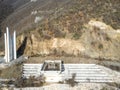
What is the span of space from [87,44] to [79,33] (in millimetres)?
1660

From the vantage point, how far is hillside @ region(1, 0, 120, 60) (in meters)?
38.8

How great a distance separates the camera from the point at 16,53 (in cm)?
3891

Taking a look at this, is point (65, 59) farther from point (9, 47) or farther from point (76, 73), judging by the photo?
point (9, 47)

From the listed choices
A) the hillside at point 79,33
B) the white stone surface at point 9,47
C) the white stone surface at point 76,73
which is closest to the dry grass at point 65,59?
the hillside at point 79,33

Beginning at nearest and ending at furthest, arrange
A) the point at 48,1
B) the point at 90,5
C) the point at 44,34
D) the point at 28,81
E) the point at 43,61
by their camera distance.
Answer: the point at 28,81 → the point at 43,61 → the point at 44,34 → the point at 90,5 → the point at 48,1

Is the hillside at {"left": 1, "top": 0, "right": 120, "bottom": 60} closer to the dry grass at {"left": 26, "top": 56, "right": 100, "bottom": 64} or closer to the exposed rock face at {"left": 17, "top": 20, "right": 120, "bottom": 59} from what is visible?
the exposed rock face at {"left": 17, "top": 20, "right": 120, "bottom": 59}

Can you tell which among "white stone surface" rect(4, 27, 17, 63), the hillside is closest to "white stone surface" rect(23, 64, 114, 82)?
"white stone surface" rect(4, 27, 17, 63)

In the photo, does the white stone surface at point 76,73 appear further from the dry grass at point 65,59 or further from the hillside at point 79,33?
the hillside at point 79,33

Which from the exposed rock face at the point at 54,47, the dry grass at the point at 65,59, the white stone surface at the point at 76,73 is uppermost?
the exposed rock face at the point at 54,47

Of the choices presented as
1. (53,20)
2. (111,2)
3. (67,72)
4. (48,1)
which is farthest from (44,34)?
(48,1)

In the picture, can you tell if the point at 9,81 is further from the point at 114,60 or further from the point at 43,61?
the point at 114,60

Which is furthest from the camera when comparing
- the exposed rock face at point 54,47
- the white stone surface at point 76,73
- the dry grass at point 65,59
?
the exposed rock face at point 54,47

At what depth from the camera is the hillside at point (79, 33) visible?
1526 inches

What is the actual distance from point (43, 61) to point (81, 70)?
409 centimetres
